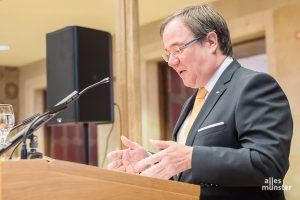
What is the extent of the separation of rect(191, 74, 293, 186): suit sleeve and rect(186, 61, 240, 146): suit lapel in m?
0.10

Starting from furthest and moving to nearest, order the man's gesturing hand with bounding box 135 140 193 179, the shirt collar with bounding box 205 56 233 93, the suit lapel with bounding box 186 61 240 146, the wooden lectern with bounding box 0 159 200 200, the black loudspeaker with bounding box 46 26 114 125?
the black loudspeaker with bounding box 46 26 114 125 < the shirt collar with bounding box 205 56 233 93 < the suit lapel with bounding box 186 61 240 146 < the man's gesturing hand with bounding box 135 140 193 179 < the wooden lectern with bounding box 0 159 200 200

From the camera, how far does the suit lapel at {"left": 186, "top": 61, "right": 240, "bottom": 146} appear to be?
1.32 m

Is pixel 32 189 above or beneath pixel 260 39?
beneath

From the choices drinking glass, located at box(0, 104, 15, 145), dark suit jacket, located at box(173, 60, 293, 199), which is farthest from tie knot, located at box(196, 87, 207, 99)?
drinking glass, located at box(0, 104, 15, 145)

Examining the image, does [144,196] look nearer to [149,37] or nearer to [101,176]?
[101,176]

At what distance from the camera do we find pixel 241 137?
1189mm

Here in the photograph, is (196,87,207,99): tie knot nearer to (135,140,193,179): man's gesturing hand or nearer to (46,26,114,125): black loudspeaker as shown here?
(135,140,193,179): man's gesturing hand

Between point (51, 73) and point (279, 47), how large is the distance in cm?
153

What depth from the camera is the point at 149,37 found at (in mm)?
4145

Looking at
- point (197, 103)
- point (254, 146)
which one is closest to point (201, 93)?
point (197, 103)

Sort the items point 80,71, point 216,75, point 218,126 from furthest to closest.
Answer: point 80,71 → point 216,75 → point 218,126

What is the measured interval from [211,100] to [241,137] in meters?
0.19

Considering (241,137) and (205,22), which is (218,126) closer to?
(241,137)

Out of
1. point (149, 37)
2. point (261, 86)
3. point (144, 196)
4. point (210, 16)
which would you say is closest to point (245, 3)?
→ point (149, 37)
